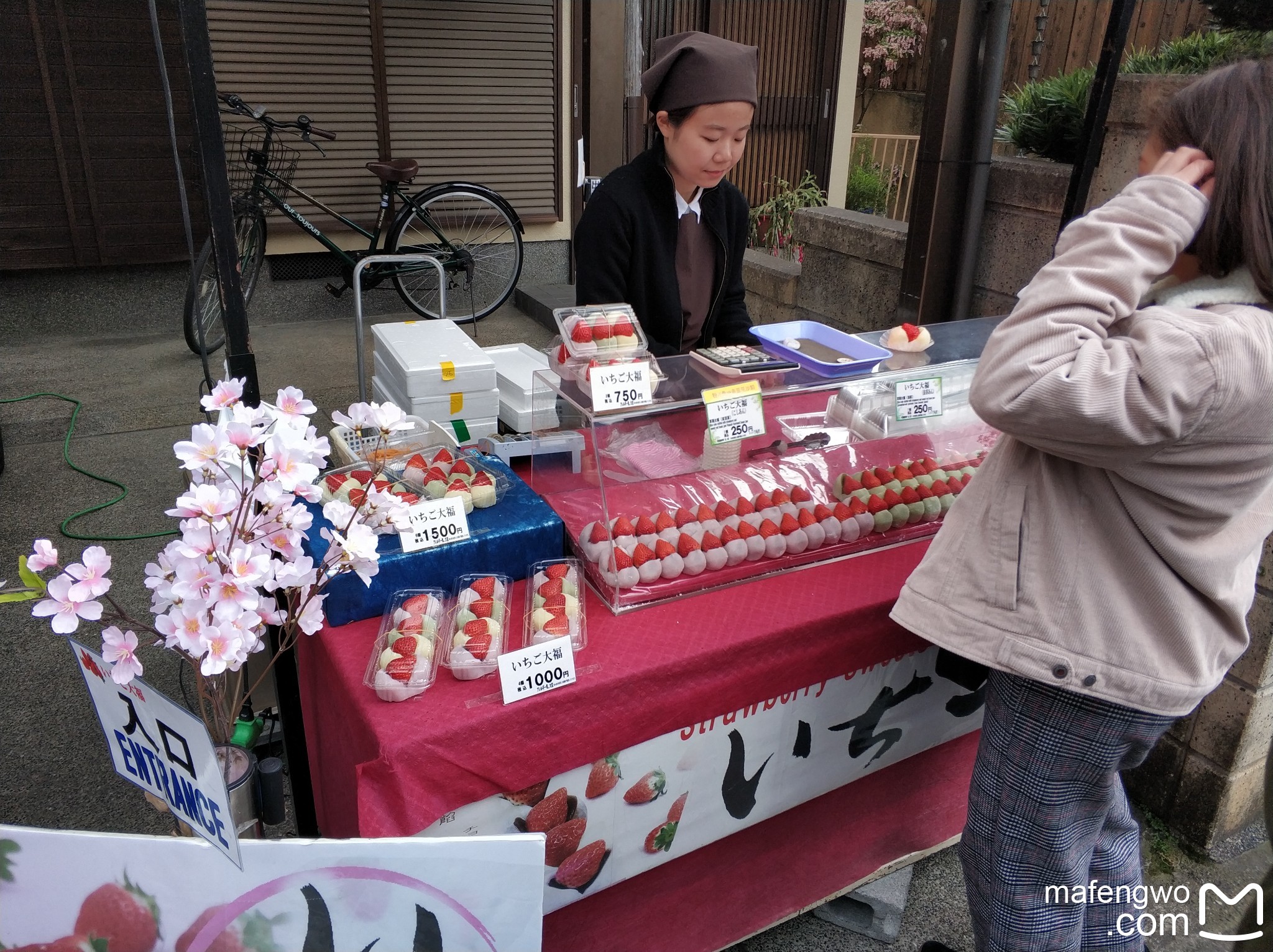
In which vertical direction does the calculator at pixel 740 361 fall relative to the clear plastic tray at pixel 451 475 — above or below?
above

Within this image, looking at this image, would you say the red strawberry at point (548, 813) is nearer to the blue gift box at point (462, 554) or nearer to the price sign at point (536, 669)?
the price sign at point (536, 669)

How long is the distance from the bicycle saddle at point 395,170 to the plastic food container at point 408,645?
18.5 ft

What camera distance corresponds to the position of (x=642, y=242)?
2486mm

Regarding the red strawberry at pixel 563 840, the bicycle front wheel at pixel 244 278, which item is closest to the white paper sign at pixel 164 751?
the red strawberry at pixel 563 840

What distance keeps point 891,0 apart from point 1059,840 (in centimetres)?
1254

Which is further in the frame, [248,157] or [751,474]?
[248,157]

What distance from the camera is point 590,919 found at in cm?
187

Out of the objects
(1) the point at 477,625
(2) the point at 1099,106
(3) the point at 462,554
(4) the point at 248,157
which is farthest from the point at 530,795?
(4) the point at 248,157

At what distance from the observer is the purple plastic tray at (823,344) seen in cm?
208

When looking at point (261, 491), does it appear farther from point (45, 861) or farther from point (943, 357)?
point (943, 357)

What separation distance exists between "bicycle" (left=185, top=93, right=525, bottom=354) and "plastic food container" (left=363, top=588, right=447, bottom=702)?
430 centimetres

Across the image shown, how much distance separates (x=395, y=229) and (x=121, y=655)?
624 centimetres

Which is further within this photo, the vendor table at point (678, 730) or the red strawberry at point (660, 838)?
the red strawberry at point (660, 838)

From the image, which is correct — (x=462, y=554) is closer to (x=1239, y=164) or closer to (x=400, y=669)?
(x=400, y=669)
